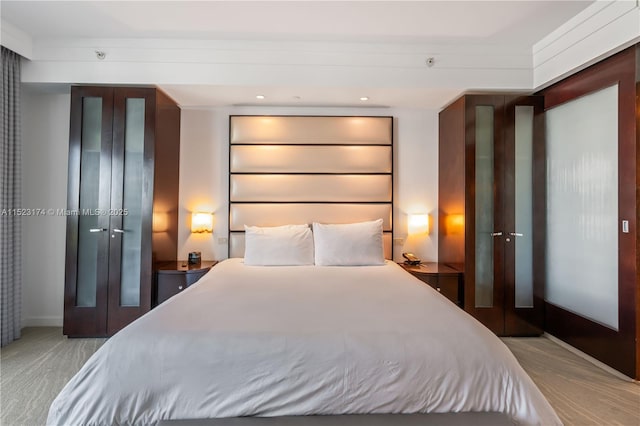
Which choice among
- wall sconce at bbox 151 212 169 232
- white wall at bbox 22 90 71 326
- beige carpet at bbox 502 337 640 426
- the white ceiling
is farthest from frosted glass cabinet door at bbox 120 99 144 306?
beige carpet at bbox 502 337 640 426

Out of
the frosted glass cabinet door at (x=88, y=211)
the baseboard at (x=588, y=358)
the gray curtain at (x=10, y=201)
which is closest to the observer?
the baseboard at (x=588, y=358)

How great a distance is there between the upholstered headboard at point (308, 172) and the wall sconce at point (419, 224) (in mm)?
237

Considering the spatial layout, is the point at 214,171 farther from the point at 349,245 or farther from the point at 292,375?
→ the point at 292,375

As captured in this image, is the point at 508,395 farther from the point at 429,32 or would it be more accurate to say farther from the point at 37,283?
the point at 37,283

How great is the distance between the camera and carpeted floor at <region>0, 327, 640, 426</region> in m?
2.12

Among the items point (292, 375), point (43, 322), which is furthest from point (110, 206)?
point (292, 375)

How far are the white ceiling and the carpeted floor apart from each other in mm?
2613

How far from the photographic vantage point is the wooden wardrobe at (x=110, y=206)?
3.28 meters

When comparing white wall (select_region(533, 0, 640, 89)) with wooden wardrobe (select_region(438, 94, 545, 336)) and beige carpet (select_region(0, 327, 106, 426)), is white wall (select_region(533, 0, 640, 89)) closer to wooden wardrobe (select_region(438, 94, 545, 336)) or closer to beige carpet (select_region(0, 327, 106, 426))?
wooden wardrobe (select_region(438, 94, 545, 336))

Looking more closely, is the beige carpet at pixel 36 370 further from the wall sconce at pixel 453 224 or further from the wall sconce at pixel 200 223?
the wall sconce at pixel 453 224

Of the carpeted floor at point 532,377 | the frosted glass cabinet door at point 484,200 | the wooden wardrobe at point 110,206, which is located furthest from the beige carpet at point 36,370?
the frosted glass cabinet door at point 484,200

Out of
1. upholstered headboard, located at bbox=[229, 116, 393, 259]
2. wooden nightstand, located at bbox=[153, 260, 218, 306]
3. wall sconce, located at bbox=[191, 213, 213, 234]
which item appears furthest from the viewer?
upholstered headboard, located at bbox=[229, 116, 393, 259]

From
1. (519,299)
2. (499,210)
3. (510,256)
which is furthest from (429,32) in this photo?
(519,299)

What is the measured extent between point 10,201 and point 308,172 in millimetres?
2872
